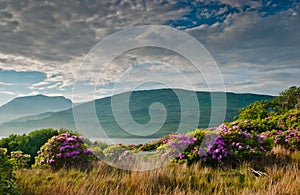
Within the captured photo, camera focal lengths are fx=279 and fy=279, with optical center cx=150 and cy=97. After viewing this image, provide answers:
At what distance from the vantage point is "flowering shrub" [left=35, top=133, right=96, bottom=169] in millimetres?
7594

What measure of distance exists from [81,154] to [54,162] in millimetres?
740

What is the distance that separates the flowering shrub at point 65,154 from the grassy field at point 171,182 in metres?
0.61

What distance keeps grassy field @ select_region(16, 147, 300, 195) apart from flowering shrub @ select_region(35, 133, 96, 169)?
1.99 feet

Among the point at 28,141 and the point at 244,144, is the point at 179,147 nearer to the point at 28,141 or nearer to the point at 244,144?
the point at 244,144

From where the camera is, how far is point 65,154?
7.59 m

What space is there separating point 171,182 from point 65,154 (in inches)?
135

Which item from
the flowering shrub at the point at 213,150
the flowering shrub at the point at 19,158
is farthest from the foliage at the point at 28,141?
the flowering shrub at the point at 213,150

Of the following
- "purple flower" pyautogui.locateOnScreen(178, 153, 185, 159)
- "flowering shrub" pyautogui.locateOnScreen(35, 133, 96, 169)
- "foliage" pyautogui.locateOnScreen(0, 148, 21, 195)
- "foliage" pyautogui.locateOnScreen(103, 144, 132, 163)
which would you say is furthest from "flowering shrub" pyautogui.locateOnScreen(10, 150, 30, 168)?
"purple flower" pyautogui.locateOnScreen(178, 153, 185, 159)

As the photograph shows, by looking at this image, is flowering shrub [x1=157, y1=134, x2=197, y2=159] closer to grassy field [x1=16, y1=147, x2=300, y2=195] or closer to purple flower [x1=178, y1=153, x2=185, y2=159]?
purple flower [x1=178, y1=153, x2=185, y2=159]

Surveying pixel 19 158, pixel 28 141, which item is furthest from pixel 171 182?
pixel 28 141

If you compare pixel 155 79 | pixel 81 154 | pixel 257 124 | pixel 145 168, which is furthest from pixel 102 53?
pixel 257 124

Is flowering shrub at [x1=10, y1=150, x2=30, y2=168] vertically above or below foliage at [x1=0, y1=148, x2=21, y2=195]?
below

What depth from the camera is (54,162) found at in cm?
760

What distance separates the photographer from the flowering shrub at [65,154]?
7.59 meters
